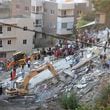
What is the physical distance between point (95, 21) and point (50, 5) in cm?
549

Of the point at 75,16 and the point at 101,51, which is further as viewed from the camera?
the point at 75,16

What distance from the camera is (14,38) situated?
4022cm

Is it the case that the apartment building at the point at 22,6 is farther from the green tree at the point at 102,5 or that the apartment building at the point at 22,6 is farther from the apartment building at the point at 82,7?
the green tree at the point at 102,5

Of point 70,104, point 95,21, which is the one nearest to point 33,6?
point 95,21

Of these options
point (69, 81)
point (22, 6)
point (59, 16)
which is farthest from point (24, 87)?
point (22, 6)

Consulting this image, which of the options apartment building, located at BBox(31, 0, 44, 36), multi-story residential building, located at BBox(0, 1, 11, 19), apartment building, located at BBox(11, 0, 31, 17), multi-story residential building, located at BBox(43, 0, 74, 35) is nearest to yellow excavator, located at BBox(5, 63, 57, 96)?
multi-story residential building, located at BBox(0, 1, 11, 19)

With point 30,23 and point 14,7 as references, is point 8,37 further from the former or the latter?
point 14,7

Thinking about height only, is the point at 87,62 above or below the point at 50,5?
below

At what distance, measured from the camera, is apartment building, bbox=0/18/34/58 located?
39.3 metres

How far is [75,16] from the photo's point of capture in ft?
155

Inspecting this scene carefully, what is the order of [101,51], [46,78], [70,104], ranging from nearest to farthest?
1. [70,104]
2. [46,78]
3. [101,51]

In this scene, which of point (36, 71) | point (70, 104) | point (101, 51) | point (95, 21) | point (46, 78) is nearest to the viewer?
point (70, 104)

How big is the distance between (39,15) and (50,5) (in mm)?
1797

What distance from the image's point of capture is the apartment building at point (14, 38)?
1547 inches
